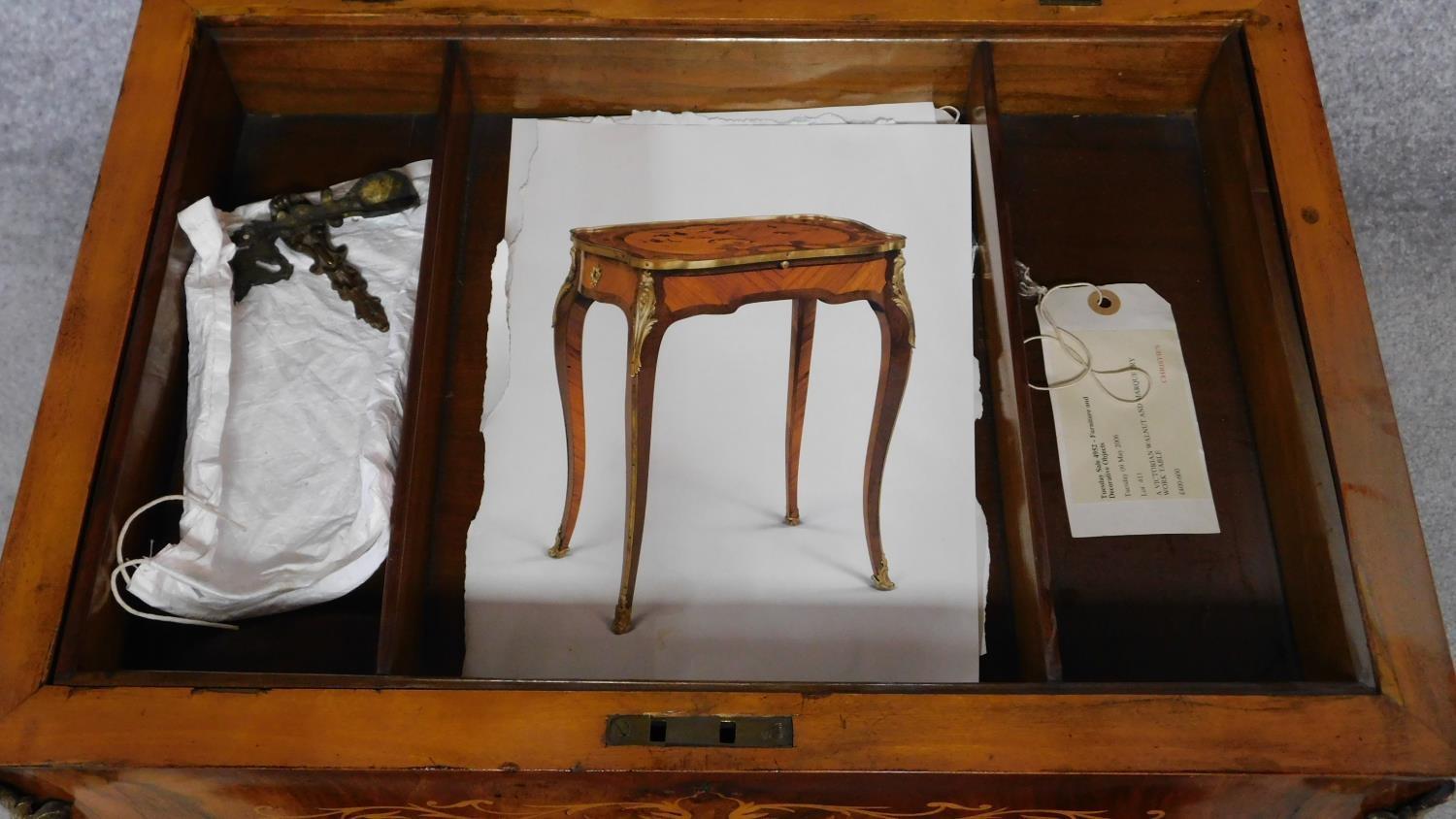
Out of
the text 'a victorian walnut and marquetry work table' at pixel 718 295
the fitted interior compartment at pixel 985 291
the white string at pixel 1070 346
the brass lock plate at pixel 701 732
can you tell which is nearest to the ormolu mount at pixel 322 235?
the fitted interior compartment at pixel 985 291

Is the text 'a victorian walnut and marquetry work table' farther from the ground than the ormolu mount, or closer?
closer

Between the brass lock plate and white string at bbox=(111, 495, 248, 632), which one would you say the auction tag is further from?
white string at bbox=(111, 495, 248, 632)

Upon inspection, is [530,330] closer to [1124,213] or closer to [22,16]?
[1124,213]

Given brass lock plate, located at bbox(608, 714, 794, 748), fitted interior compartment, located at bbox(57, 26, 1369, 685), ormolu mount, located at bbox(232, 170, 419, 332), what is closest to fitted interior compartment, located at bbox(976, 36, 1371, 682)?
fitted interior compartment, located at bbox(57, 26, 1369, 685)

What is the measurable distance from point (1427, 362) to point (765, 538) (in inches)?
34.4

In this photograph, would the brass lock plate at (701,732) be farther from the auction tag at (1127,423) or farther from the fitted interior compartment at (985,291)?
the auction tag at (1127,423)

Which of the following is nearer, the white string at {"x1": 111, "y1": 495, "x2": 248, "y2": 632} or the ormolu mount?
the white string at {"x1": 111, "y1": 495, "x2": 248, "y2": 632}

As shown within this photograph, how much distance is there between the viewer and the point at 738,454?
832 millimetres

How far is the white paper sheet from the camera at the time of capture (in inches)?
30.3

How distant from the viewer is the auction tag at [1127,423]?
0.82 meters

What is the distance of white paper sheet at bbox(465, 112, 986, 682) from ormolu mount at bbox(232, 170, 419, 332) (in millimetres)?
107

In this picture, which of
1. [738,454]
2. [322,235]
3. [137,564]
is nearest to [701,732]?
[738,454]

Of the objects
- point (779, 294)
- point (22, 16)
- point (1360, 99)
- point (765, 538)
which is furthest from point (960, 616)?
point (22, 16)

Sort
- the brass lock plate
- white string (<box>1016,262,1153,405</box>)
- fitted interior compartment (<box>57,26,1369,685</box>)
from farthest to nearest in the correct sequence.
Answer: white string (<box>1016,262,1153,405</box>) → fitted interior compartment (<box>57,26,1369,685</box>) → the brass lock plate
